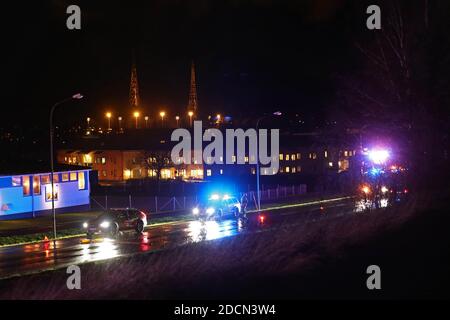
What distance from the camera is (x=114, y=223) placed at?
32.5 m

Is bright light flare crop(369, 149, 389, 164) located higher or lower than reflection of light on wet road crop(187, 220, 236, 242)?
higher

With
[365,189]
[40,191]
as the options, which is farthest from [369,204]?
[40,191]

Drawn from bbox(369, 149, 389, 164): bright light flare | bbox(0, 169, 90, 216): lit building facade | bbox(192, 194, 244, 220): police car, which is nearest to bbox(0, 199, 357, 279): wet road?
bbox(192, 194, 244, 220): police car

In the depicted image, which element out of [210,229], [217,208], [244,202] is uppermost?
[217,208]

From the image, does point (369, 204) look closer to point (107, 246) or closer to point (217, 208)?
point (107, 246)

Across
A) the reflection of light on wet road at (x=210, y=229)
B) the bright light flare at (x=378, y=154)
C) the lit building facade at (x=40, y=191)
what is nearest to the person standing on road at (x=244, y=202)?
the reflection of light on wet road at (x=210, y=229)

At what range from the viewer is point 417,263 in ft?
61.5

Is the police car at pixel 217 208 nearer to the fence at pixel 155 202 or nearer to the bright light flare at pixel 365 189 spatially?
the fence at pixel 155 202

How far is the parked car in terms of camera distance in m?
32.2

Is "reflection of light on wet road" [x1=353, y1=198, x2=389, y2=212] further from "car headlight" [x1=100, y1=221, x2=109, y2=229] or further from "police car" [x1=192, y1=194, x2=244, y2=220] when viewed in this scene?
"police car" [x1=192, y1=194, x2=244, y2=220]

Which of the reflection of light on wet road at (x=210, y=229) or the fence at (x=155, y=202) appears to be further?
the fence at (x=155, y=202)

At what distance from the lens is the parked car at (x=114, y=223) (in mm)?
32250

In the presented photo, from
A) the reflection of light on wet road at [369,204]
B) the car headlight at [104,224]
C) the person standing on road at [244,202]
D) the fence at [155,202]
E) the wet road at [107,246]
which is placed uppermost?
the reflection of light on wet road at [369,204]
